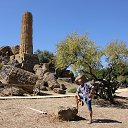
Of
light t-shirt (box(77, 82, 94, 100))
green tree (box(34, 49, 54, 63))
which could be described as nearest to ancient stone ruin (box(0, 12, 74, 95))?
green tree (box(34, 49, 54, 63))

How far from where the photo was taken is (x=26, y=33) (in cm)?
Result: 7231

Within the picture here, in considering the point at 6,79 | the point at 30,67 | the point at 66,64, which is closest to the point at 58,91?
the point at 6,79

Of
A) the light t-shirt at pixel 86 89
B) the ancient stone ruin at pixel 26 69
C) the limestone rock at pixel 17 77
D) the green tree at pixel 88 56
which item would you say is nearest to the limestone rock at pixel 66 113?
the light t-shirt at pixel 86 89

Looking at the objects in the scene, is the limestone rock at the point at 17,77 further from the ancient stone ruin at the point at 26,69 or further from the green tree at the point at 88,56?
the green tree at the point at 88,56

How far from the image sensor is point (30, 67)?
60375 mm

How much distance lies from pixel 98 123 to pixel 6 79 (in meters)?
15.4

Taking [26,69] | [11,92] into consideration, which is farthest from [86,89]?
[26,69]

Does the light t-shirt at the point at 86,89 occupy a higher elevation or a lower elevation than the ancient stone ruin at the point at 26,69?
lower

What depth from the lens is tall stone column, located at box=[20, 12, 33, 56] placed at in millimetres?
71688

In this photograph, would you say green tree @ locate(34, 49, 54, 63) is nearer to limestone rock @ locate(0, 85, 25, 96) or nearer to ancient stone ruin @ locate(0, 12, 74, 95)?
ancient stone ruin @ locate(0, 12, 74, 95)

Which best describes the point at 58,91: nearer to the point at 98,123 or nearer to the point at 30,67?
the point at 98,123

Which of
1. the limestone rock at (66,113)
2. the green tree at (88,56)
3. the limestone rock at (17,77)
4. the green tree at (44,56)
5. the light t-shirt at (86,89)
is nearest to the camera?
the light t-shirt at (86,89)

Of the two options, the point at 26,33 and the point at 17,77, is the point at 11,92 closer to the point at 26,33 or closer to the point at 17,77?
the point at 17,77

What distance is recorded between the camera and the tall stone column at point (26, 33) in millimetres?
71688
